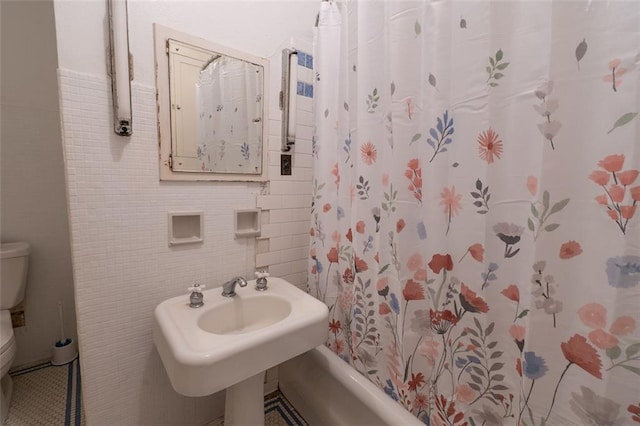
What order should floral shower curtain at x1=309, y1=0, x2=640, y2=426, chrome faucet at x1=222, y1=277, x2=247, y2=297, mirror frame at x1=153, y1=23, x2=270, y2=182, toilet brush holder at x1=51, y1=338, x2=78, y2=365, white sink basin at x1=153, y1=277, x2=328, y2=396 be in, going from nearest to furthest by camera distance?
floral shower curtain at x1=309, y1=0, x2=640, y2=426 < white sink basin at x1=153, y1=277, x2=328, y2=396 < mirror frame at x1=153, y1=23, x2=270, y2=182 < chrome faucet at x1=222, y1=277, x2=247, y2=297 < toilet brush holder at x1=51, y1=338, x2=78, y2=365

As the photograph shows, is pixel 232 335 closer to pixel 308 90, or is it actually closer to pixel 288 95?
pixel 288 95

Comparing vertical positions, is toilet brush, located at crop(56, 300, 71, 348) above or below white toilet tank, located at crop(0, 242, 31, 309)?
below

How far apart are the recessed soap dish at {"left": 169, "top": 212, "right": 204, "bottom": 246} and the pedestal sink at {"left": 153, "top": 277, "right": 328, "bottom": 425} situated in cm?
21

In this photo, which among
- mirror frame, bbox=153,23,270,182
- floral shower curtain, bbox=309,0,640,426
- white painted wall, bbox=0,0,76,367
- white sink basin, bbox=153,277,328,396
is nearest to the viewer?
floral shower curtain, bbox=309,0,640,426

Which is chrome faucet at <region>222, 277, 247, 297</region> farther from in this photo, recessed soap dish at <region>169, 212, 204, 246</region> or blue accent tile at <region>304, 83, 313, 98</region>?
blue accent tile at <region>304, 83, 313, 98</region>

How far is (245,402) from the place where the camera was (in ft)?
3.18

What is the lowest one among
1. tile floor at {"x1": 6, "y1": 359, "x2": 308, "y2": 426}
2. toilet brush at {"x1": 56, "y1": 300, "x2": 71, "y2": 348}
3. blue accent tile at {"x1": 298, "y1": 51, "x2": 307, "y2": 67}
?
tile floor at {"x1": 6, "y1": 359, "x2": 308, "y2": 426}

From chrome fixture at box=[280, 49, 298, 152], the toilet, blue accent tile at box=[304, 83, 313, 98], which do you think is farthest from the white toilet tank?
blue accent tile at box=[304, 83, 313, 98]

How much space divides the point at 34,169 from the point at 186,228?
1.16 metres

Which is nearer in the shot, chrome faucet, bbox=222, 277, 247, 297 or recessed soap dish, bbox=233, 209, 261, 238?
chrome faucet, bbox=222, 277, 247, 297

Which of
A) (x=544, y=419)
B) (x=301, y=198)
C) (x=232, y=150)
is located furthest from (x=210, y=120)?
(x=544, y=419)

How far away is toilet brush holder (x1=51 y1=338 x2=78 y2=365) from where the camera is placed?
156 cm

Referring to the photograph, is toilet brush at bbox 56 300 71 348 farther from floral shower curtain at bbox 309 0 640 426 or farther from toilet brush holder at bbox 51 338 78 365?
floral shower curtain at bbox 309 0 640 426

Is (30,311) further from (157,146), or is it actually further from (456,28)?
(456,28)
